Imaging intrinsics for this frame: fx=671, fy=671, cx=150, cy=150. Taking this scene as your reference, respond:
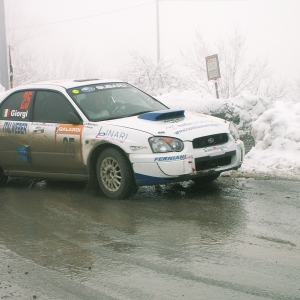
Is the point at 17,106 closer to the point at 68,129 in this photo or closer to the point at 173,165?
the point at 68,129

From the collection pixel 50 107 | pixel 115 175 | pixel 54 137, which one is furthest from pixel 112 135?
pixel 50 107

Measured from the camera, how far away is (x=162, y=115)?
810 cm

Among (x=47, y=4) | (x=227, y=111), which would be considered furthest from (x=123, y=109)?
(x=47, y=4)

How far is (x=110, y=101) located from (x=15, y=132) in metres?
1.36

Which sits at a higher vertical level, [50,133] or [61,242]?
[50,133]

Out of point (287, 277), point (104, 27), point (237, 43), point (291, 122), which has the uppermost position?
point (104, 27)

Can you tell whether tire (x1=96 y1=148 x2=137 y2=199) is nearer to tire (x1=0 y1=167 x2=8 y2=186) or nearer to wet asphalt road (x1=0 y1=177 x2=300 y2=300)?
wet asphalt road (x1=0 y1=177 x2=300 y2=300)

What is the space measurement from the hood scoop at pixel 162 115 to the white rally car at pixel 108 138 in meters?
0.01

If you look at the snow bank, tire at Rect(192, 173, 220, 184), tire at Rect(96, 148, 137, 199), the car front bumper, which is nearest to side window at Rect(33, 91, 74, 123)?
tire at Rect(96, 148, 137, 199)

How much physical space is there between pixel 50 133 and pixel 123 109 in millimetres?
988

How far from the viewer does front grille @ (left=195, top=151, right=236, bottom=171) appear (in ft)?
25.6

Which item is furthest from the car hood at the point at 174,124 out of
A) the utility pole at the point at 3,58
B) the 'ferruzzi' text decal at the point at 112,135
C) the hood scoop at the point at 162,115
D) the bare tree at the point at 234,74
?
the bare tree at the point at 234,74

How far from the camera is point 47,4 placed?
8600cm

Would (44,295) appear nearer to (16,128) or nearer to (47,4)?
(16,128)
